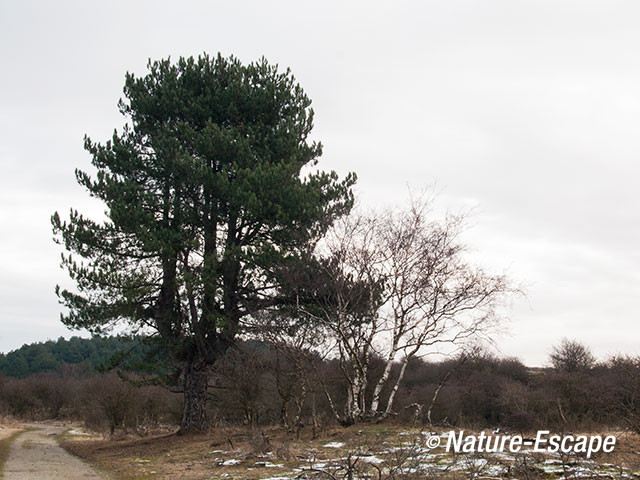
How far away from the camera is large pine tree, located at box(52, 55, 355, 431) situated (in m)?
17.8

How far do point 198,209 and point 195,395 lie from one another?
6.76m

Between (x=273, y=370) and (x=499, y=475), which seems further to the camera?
(x=273, y=370)

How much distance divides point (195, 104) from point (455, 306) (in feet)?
36.7

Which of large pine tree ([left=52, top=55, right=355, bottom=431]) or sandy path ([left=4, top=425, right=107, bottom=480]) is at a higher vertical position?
large pine tree ([left=52, top=55, right=355, bottom=431])

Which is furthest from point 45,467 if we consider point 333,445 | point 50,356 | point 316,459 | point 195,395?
point 50,356

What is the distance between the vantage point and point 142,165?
64.1ft

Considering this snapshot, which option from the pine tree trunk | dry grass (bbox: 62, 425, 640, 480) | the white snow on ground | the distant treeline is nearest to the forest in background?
the pine tree trunk

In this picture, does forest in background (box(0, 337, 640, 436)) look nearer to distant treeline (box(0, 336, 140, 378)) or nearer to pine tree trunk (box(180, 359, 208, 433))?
pine tree trunk (box(180, 359, 208, 433))

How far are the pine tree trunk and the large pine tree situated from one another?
0.04 meters

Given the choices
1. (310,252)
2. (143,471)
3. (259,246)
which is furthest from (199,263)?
(143,471)

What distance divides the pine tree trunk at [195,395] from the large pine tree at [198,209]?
0.12ft

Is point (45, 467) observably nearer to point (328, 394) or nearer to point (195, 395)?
point (195, 395)

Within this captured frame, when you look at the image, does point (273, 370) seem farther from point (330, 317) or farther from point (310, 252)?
point (310, 252)

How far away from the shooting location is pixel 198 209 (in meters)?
19.5
